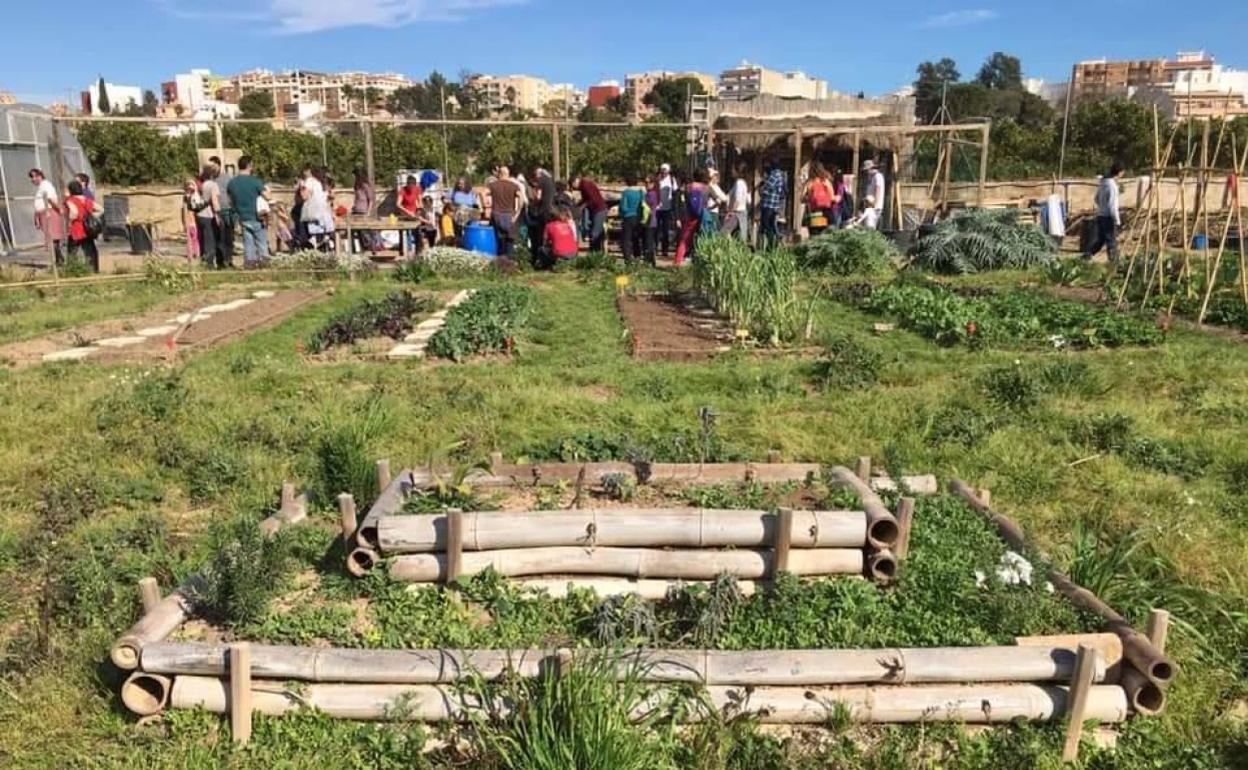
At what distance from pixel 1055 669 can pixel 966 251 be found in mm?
12513

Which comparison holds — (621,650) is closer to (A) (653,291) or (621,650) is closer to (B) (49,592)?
(B) (49,592)

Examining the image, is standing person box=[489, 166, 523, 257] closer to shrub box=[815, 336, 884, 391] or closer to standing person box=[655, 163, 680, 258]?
standing person box=[655, 163, 680, 258]

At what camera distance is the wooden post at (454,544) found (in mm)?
3877

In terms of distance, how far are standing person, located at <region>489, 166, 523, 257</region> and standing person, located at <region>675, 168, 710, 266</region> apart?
9.32 feet

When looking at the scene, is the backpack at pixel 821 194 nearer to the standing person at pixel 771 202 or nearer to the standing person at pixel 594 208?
the standing person at pixel 771 202

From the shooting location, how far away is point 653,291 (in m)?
12.7

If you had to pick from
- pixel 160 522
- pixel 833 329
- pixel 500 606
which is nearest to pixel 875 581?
pixel 500 606

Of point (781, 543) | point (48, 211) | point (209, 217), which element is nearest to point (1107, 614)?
point (781, 543)

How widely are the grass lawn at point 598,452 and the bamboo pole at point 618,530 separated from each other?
26 cm

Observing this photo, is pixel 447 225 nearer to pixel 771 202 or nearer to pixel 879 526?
pixel 771 202

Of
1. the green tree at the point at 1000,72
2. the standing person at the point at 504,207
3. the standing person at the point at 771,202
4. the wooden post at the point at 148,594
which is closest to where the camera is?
the wooden post at the point at 148,594

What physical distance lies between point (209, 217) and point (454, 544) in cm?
1278

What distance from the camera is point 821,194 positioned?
16.3m

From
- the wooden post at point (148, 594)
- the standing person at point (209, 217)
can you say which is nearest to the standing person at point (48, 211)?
the standing person at point (209, 217)
